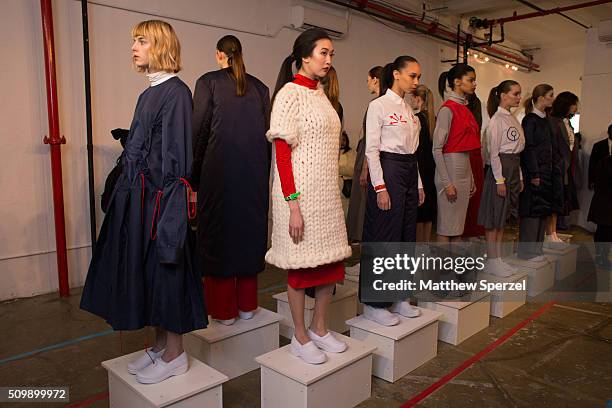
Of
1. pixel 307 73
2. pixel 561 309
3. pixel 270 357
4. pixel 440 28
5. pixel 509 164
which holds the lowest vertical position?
pixel 561 309

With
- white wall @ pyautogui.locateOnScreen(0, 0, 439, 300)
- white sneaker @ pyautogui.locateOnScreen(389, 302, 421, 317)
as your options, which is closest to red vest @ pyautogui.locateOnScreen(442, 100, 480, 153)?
white sneaker @ pyautogui.locateOnScreen(389, 302, 421, 317)

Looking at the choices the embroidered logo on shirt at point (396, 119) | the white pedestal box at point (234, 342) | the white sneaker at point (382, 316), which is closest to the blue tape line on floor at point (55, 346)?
the white pedestal box at point (234, 342)

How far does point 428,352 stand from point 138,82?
9.97 ft

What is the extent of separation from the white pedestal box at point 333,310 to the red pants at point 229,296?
309mm

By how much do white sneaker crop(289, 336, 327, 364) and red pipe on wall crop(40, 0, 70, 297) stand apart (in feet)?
7.67

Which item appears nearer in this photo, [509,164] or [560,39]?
[509,164]

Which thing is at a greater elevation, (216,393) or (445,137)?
(445,137)

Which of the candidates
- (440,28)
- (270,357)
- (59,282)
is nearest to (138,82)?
(59,282)

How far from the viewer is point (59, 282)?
150 inches

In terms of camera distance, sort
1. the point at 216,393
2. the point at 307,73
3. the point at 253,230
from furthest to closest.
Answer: the point at 253,230, the point at 307,73, the point at 216,393

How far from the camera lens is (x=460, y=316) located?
3.05 meters

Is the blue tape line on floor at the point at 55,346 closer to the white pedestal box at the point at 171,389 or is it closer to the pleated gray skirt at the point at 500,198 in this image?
the white pedestal box at the point at 171,389

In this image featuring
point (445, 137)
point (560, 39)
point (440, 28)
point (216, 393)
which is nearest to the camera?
point (216, 393)

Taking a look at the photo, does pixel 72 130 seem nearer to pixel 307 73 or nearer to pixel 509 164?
pixel 307 73
